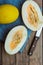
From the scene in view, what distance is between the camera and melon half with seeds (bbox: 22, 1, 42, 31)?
0.79 meters

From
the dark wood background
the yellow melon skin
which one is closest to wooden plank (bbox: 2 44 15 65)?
the dark wood background

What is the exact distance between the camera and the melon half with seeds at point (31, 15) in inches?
31.2

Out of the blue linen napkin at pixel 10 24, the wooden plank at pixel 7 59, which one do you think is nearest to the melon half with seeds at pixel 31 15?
the blue linen napkin at pixel 10 24

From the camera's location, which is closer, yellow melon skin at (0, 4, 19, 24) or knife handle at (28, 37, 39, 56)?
yellow melon skin at (0, 4, 19, 24)

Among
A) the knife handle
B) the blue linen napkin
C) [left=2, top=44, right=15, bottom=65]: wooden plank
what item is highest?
the blue linen napkin

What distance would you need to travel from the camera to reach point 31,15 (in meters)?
0.81

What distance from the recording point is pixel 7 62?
792 millimetres

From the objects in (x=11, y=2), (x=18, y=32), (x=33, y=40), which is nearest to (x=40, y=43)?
(x=33, y=40)

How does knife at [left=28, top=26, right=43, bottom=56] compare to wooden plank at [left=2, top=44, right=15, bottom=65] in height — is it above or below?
above

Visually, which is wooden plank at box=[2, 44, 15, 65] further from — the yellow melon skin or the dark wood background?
the yellow melon skin

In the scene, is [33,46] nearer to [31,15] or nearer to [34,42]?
[34,42]

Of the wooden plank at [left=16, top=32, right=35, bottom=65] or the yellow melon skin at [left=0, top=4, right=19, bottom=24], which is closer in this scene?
the yellow melon skin at [left=0, top=4, right=19, bottom=24]

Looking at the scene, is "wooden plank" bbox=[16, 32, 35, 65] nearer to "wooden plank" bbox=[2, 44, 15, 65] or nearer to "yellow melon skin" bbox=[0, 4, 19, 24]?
"wooden plank" bbox=[2, 44, 15, 65]

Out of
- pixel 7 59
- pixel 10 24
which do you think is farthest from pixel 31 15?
pixel 7 59
